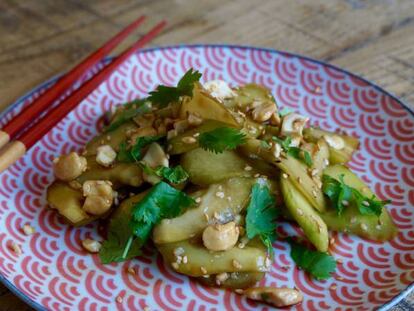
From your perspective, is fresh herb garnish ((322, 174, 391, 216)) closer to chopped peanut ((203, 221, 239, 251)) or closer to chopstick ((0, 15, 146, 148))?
chopped peanut ((203, 221, 239, 251))

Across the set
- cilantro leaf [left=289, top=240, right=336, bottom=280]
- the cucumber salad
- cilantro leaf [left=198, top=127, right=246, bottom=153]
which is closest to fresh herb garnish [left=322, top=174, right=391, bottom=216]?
the cucumber salad

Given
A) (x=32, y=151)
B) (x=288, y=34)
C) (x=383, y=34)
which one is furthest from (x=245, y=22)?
(x=32, y=151)

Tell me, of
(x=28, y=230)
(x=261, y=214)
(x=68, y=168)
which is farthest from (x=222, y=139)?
(x=28, y=230)

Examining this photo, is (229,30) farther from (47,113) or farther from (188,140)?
(188,140)

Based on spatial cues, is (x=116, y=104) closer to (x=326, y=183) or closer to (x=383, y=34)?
(x=326, y=183)

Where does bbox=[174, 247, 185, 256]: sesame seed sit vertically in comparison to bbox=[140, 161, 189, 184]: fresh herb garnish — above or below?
below
